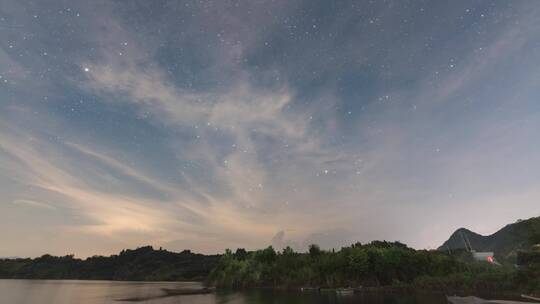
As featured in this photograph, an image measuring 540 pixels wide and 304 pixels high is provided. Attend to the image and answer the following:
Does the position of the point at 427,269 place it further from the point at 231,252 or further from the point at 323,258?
the point at 231,252

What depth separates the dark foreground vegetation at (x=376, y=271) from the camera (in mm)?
94312

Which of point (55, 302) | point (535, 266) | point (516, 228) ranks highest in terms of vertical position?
point (516, 228)

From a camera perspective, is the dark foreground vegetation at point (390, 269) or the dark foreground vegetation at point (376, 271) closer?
the dark foreground vegetation at point (390, 269)

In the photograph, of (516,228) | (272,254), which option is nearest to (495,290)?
(516,228)

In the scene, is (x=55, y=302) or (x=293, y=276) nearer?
(x=55, y=302)

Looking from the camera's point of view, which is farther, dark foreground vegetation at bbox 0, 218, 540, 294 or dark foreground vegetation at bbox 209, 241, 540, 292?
dark foreground vegetation at bbox 209, 241, 540, 292

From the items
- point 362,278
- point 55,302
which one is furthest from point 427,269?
point 55,302

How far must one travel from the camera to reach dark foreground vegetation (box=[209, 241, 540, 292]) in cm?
9431

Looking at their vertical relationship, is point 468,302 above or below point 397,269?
below

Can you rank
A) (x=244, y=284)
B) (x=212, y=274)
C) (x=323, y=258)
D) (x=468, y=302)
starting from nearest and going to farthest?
(x=468, y=302), (x=323, y=258), (x=244, y=284), (x=212, y=274)

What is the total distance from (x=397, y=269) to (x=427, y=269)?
11.0 m

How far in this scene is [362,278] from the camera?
13162 cm

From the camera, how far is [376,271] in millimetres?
128750

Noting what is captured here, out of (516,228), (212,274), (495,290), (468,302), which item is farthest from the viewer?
(212,274)
